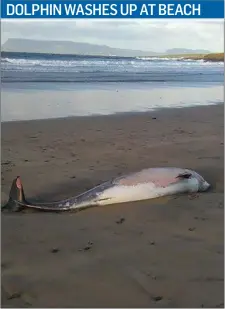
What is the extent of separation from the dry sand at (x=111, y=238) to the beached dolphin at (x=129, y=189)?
0.12 m

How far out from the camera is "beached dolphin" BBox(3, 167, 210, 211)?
15.7 ft

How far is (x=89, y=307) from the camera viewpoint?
309cm

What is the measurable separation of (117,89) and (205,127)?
802 cm

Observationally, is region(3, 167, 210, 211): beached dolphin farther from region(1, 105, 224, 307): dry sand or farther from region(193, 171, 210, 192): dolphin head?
region(1, 105, 224, 307): dry sand

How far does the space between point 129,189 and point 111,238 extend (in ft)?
3.44

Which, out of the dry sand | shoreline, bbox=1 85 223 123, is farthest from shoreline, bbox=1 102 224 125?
the dry sand

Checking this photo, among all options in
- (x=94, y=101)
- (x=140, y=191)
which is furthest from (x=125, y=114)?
(x=140, y=191)

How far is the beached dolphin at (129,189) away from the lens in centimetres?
480

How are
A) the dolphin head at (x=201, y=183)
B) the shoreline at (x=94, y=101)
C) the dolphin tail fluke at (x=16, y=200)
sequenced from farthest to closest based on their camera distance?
1. the shoreline at (x=94, y=101)
2. the dolphin head at (x=201, y=183)
3. the dolphin tail fluke at (x=16, y=200)

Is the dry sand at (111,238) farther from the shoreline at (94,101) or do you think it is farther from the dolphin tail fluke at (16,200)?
the shoreline at (94,101)

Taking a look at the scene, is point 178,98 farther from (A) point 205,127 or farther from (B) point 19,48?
(B) point 19,48

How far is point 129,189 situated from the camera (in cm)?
512

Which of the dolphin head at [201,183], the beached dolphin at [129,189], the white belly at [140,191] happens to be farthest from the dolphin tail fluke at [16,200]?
the dolphin head at [201,183]

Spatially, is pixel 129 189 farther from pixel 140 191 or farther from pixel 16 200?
pixel 16 200
